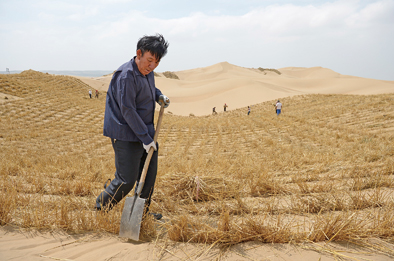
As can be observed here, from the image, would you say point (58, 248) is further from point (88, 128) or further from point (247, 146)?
point (88, 128)

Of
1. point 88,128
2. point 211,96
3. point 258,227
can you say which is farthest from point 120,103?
point 211,96

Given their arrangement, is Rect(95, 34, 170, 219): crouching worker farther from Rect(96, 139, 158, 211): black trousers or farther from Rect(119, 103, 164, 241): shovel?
Rect(119, 103, 164, 241): shovel

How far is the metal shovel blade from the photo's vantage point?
6.94ft

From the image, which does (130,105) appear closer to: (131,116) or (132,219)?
(131,116)

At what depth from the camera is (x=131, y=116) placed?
2.30 metres

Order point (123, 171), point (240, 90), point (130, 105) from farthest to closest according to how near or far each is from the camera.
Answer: point (240, 90), point (123, 171), point (130, 105)

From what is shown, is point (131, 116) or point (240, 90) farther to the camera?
point (240, 90)

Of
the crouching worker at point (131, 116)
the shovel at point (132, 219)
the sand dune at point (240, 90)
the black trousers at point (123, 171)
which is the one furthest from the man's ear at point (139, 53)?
the sand dune at point (240, 90)

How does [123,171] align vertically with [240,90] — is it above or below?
below

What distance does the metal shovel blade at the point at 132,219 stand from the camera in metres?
2.12

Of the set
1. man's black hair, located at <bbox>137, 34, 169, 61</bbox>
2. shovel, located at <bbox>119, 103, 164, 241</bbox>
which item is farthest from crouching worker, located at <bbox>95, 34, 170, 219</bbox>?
shovel, located at <bbox>119, 103, 164, 241</bbox>

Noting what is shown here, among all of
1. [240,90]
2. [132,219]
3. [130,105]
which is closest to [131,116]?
[130,105]

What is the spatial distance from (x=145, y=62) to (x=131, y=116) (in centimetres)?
53

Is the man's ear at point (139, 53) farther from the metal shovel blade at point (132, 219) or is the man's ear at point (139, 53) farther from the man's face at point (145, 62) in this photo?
the metal shovel blade at point (132, 219)
